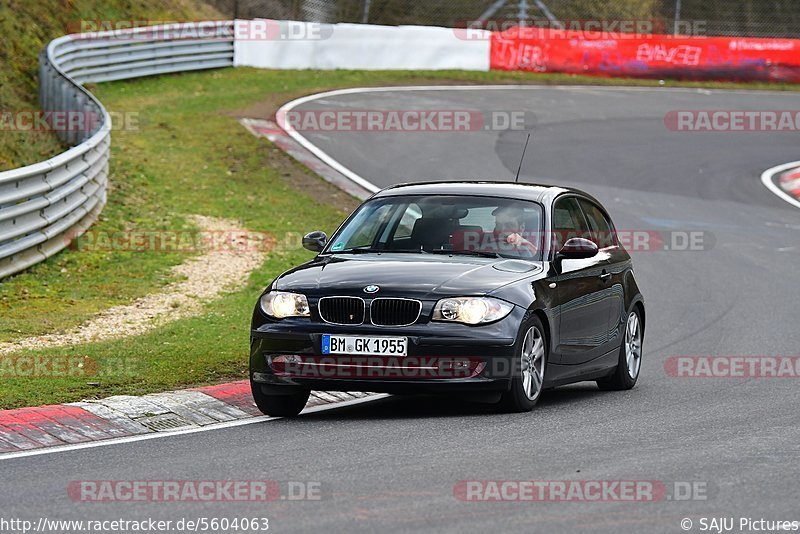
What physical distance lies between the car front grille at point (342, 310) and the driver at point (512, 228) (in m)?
1.55

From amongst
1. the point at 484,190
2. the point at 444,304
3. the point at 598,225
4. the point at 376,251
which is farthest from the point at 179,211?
the point at 444,304

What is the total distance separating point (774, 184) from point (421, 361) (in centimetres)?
1767

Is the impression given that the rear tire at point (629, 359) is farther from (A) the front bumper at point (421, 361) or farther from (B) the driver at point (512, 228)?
(A) the front bumper at point (421, 361)

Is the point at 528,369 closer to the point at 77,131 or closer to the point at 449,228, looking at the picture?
the point at 449,228

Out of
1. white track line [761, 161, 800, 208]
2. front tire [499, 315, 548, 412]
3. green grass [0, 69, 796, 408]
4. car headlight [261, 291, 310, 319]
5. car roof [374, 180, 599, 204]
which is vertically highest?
car roof [374, 180, 599, 204]

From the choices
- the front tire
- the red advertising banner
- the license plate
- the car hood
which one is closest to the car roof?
the car hood

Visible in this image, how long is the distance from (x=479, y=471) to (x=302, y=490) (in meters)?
0.97

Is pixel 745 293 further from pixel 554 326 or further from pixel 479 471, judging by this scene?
pixel 479 471

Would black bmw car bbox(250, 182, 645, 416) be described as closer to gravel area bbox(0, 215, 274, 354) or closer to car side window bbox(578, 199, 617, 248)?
car side window bbox(578, 199, 617, 248)

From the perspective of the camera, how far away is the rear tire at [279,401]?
925 centimetres

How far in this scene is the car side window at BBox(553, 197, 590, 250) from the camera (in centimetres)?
1031

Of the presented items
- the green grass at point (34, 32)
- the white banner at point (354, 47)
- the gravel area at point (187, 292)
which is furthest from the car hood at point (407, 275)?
the white banner at point (354, 47)

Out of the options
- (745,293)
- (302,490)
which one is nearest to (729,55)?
(745,293)

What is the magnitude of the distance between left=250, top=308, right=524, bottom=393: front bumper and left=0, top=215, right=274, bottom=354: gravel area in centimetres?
342
